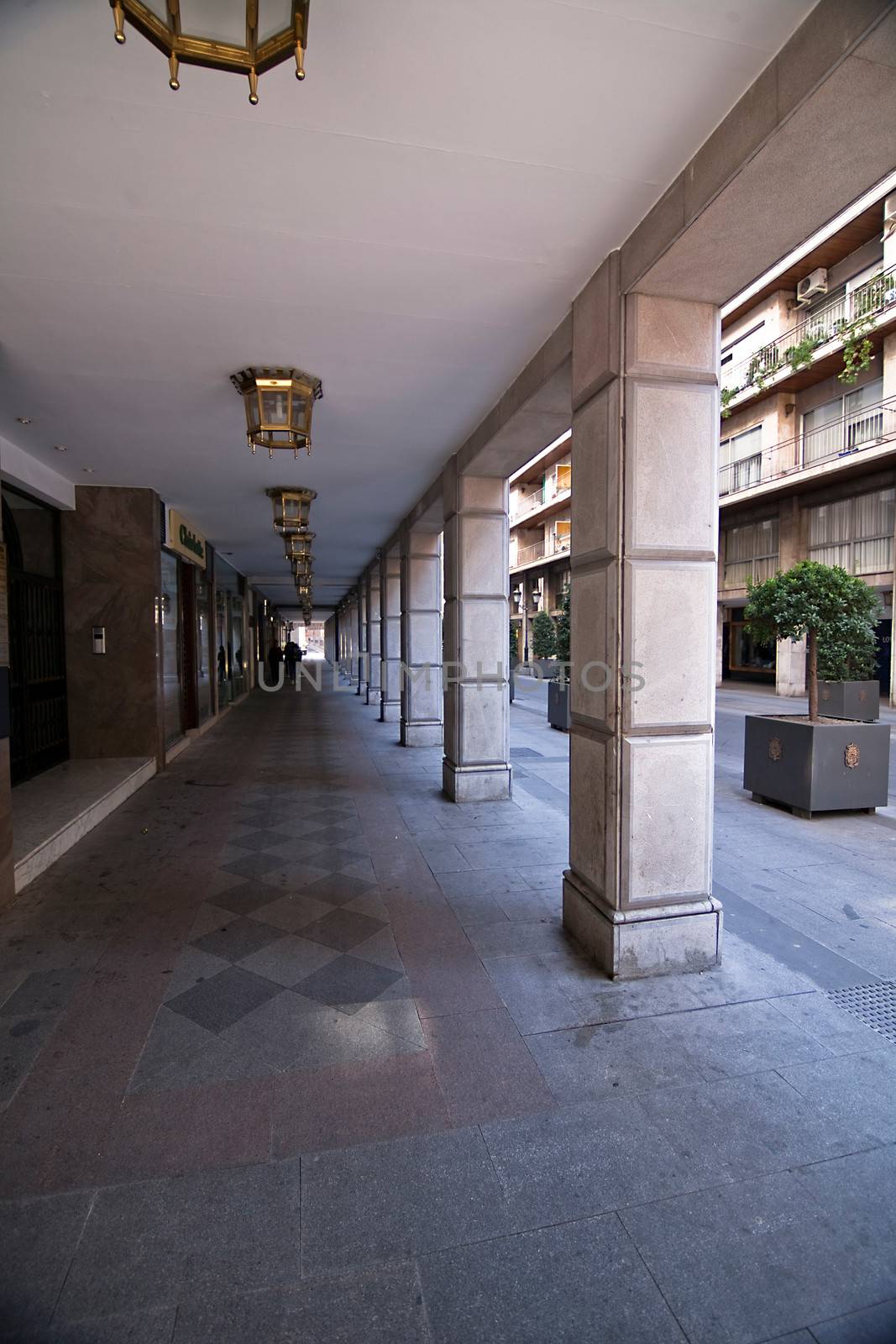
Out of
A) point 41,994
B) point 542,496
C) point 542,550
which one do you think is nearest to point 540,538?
point 542,550

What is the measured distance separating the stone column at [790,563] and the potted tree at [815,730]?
13.7m

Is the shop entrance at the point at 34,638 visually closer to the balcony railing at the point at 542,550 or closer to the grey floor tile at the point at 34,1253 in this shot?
the grey floor tile at the point at 34,1253

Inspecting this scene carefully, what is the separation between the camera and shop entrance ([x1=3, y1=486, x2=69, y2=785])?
21.0 ft

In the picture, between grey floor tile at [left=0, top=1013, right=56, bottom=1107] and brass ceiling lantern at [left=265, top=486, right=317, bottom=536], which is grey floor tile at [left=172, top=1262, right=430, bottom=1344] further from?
brass ceiling lantern at [left=265, top=486, right=317, bottom=536]

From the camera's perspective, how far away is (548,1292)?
1618mm

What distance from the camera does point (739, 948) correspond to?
11.1 feet

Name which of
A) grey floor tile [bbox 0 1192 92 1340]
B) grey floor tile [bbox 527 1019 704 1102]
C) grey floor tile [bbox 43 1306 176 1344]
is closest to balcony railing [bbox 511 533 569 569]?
grey floor tile [bbox 527 1019 704 1102]

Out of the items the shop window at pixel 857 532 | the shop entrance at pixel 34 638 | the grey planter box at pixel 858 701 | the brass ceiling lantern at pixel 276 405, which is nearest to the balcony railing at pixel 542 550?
the shop window at pixel 857 532

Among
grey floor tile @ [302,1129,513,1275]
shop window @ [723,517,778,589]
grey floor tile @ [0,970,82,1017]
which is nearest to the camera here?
grey floor tile @ [302,1129,513,1275]

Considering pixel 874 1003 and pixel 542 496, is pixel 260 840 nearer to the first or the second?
pixel 874 1003

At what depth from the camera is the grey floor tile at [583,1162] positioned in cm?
187

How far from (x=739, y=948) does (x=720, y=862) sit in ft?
4.49

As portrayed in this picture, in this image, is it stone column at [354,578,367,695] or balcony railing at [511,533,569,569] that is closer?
→ stone column at [354,578,367,695]

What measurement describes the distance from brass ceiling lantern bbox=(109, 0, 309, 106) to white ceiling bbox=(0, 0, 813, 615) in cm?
22
